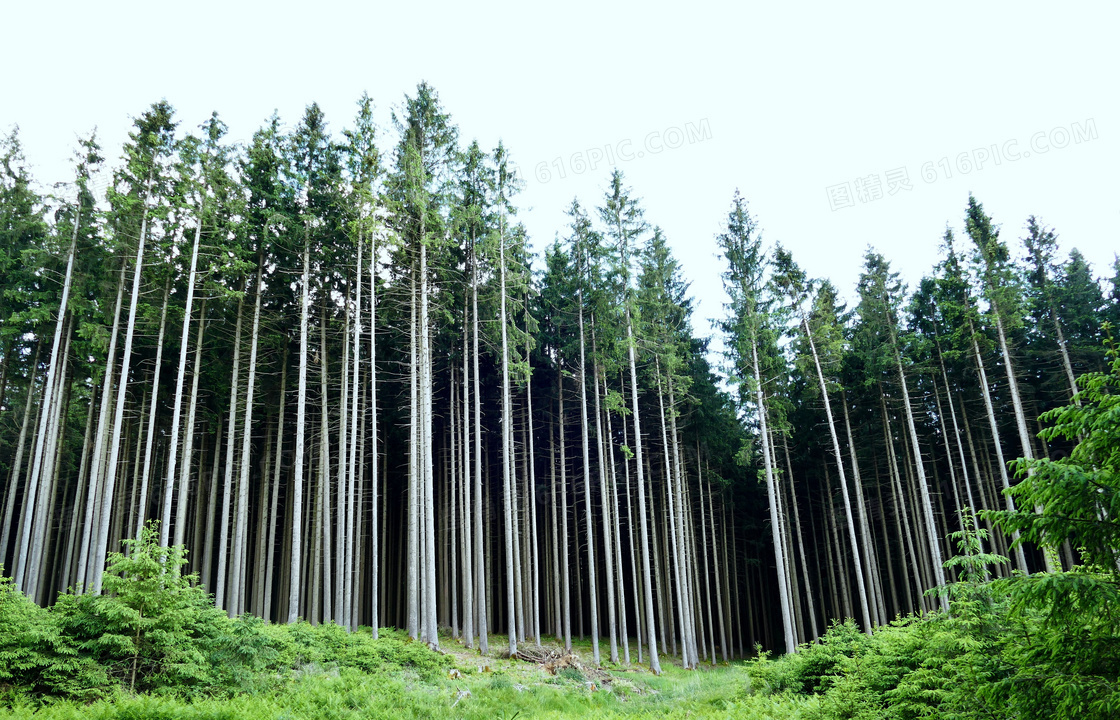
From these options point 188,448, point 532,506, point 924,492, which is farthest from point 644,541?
point 188,448

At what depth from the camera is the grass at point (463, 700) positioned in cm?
673

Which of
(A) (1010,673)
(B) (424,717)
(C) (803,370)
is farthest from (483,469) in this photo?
(A) (1010,673)

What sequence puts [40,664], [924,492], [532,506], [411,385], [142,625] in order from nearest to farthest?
[40,664], [142,625], [411,385], [924,492], [532,506]

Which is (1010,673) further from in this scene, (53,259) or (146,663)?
(53,259)

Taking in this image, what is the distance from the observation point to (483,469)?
27.9m

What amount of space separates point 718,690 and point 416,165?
15713mm

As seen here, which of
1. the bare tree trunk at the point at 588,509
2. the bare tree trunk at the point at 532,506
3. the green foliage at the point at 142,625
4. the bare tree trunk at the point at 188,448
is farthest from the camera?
the bare tree trunk at the point at 532,506

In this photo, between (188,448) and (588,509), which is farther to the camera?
(588,509)

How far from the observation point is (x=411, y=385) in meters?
17.8

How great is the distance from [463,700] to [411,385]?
954 centimetres

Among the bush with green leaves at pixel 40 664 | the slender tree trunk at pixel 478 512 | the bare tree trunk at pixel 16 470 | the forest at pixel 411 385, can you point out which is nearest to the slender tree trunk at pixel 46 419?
the forest at pixel 411 385

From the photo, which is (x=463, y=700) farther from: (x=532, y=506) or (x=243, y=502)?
(x=532, y=506)

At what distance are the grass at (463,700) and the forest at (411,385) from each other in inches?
25.2

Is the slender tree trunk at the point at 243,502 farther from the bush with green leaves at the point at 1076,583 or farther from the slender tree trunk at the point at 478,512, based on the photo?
the bush with green leaves at the point at 1076,583
